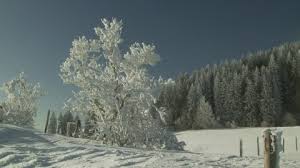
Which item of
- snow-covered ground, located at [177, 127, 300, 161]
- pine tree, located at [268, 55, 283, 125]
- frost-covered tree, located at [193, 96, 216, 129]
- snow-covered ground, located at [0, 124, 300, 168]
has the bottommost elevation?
snow-covered ground, located at [0, 124, 300, 168]

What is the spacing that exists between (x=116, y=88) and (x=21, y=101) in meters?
27.9

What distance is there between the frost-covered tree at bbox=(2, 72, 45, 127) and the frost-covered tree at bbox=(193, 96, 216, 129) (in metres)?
59.4

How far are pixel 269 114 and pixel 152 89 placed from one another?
269 ft

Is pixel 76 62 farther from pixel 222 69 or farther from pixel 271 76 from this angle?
pixel 222 69

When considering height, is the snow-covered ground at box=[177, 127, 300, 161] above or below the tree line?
below

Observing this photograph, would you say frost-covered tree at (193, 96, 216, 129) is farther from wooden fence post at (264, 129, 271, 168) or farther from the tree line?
wooden fence post at (264, 129, 271, 168)

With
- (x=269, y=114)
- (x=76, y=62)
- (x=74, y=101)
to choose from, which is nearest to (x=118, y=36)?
(x=76, y=62)

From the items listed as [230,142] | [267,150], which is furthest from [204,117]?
[267,150]

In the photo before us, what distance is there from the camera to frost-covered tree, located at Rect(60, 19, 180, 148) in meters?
28.1

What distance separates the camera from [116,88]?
28.7m

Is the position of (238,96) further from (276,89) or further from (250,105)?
(276,89)

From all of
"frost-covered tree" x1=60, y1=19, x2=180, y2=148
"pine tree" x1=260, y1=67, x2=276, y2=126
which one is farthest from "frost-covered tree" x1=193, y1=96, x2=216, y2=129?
"frost-covered tree" x1=60, y1=19, x2=180, y2=148

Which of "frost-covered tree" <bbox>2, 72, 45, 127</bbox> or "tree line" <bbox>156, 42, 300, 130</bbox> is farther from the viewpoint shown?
"tree line" <bbox>156, 42, 300, 130</bbox>

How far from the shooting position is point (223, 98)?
116m
